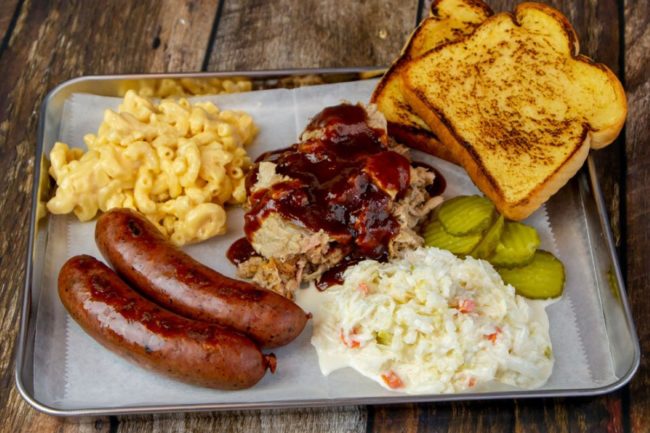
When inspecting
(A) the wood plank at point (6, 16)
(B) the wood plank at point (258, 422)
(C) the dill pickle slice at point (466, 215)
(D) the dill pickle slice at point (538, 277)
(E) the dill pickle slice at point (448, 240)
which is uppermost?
(A) the wood plank at point (6, 16)

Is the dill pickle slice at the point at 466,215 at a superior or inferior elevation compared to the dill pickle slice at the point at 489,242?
superior

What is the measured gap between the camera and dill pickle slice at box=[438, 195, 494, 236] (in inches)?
125

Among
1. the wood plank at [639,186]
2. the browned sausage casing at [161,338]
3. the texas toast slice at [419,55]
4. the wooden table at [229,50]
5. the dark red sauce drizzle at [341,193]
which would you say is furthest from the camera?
the texas toast slice at [419,55]

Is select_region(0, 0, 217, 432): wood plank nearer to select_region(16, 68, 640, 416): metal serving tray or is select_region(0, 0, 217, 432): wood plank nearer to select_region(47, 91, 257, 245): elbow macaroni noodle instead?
select_region(16, 68, 640, 416): metal serving tray

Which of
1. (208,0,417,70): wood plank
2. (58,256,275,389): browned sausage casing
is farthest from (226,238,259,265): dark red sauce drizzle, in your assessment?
(208,0,417,70): wood plank

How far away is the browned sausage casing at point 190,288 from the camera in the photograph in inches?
109

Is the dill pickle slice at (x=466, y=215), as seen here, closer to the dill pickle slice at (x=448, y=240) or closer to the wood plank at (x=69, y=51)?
the dill pickle slice at (x=448, y=240)

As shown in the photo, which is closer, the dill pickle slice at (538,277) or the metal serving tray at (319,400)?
the metal serving tray at (319,400)

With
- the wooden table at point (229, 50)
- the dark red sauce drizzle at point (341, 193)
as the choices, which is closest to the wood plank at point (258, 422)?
the dark red sauce drizzle at point (341, 193)

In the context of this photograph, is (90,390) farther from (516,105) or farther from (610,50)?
(610,50)

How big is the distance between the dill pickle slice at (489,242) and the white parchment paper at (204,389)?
236mm

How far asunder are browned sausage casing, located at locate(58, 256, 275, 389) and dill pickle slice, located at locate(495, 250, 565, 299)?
3.23ft

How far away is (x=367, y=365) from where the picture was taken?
9.34 feet

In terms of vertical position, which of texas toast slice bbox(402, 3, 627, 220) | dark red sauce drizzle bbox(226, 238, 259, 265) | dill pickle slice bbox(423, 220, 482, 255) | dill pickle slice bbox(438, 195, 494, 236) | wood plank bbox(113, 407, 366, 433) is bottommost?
wood plank bbox(113, 407, 366, 433)
